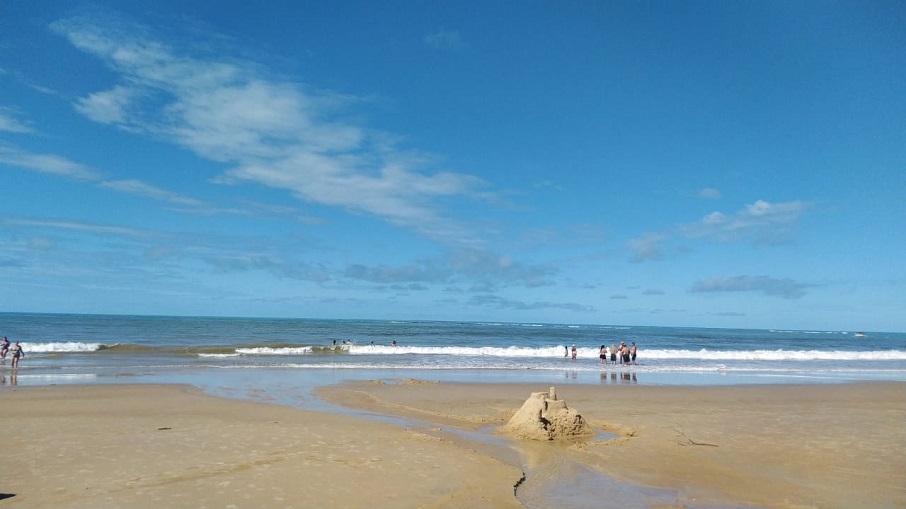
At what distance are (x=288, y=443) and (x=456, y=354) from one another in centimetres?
3588

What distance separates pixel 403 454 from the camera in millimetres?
10664

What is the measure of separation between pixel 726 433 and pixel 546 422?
4869mm

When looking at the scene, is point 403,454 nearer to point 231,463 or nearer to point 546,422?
point 231,463

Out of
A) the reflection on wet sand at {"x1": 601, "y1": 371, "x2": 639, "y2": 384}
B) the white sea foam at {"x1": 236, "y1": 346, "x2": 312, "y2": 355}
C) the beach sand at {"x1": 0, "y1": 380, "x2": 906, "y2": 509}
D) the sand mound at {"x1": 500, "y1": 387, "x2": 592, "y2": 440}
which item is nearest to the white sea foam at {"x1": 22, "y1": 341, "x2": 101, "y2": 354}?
the white sea foam at {"x1": 236, "y1": 346, "x2": 312, "y2": 355}

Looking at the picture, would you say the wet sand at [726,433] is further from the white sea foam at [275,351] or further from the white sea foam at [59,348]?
the white sea foam at [59,348]

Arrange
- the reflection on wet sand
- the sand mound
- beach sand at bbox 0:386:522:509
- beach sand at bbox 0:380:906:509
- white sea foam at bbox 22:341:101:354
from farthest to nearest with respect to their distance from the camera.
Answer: white sea foam at bbox 22:341:101:354
the reflection on wet sand
the sand mound
beach sand at bbox 0:380:906:509
beach sand at bbox 0:386:522:509

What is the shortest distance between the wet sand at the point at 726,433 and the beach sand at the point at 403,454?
2.3 inches

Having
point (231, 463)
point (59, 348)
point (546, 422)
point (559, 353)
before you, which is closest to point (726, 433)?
point (546, 422)

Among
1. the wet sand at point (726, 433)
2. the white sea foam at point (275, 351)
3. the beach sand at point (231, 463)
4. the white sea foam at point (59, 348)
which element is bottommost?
the wet sand at point (726, 433)

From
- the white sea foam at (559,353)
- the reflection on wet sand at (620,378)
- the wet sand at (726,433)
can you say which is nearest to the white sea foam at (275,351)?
the white sea foam at (559,353)

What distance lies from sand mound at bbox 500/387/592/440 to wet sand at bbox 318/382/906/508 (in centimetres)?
61

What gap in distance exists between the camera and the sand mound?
40.5 feet

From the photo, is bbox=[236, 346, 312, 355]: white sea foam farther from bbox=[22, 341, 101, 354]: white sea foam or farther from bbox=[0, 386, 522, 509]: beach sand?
bbox=[0, 386, 522, 509]: beach sand

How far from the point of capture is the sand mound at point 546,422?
12.3 metres
